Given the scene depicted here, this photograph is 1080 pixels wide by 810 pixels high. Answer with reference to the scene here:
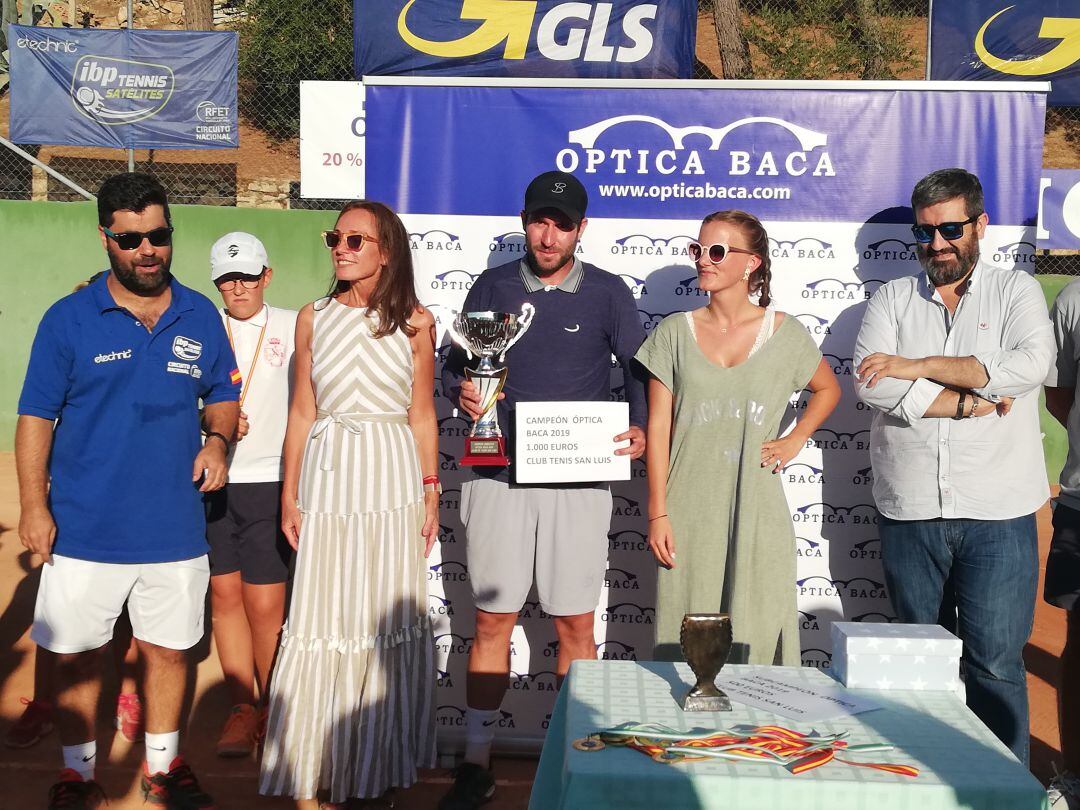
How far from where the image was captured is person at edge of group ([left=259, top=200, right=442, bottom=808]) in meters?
3.72

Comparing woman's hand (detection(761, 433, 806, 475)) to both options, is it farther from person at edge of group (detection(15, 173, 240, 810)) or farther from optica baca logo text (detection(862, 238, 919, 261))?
person at edge of group (detection(15, 173, 240, 810))

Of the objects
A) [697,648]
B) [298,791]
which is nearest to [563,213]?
[697,648]

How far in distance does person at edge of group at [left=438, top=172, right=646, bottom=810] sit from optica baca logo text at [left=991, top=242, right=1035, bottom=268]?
62.3 inches

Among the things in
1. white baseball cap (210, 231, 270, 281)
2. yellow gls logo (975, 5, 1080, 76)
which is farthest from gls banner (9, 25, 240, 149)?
yellow gls logo (975, 5, 1080, 76)

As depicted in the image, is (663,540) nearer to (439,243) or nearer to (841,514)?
(841,514)

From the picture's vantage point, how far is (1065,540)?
3.83 m

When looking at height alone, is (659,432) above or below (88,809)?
above

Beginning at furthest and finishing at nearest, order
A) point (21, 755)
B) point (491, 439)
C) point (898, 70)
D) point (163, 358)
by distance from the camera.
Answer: point (898, 70), point (21, 755), point (491, 439), point (163, 358)

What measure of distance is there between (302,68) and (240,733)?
619 inches

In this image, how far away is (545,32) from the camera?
8.32 meters

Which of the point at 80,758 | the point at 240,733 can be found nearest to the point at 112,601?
the point at 80,758

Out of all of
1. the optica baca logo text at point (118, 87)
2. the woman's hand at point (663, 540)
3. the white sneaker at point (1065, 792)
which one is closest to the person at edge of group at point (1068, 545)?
the white sneaker at point (1065, 792)

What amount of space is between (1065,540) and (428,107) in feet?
10.0

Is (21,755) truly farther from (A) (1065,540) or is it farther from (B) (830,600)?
(A) (1065,540)
